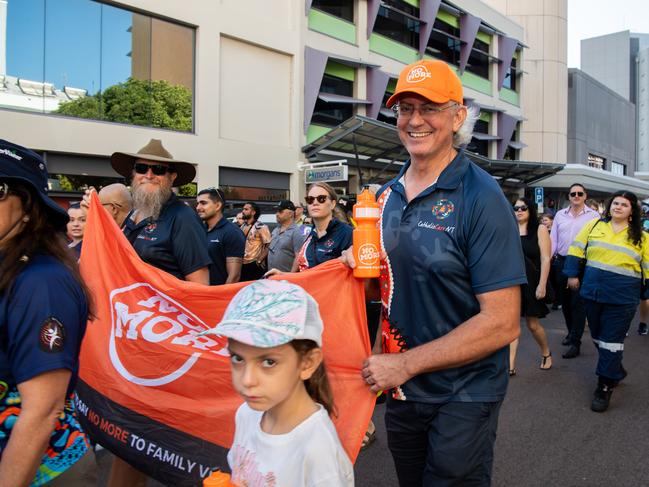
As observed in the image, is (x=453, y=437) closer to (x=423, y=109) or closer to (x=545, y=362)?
(x=423, y=109)

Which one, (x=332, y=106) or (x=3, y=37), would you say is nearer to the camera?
(x=3, y=37)

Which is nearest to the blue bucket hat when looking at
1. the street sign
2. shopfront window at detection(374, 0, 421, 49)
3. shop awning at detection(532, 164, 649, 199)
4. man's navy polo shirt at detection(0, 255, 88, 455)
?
man's navy polo shirt at detection(0, 255, 88, 455)

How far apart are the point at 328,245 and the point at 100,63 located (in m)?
14.0

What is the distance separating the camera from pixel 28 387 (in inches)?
66.4

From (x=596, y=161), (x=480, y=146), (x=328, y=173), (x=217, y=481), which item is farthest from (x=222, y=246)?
(x=596, y=161)

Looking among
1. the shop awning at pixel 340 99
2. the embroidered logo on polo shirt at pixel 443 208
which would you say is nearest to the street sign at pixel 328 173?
the shop awning at pixel 340 99

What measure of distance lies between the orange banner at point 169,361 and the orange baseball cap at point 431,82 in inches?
30.8

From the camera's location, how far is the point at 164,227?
147 inches

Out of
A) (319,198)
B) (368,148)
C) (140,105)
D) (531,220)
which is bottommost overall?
(531,220)

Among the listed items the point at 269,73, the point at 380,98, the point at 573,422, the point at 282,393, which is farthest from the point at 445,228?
the point at 380,98

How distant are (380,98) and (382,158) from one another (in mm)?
3112

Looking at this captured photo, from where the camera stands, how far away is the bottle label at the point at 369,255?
2.20m

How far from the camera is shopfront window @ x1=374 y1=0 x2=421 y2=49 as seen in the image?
1053 inches

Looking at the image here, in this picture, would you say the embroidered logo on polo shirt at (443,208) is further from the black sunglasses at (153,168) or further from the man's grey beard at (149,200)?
the black sunglasses at (153,168)
